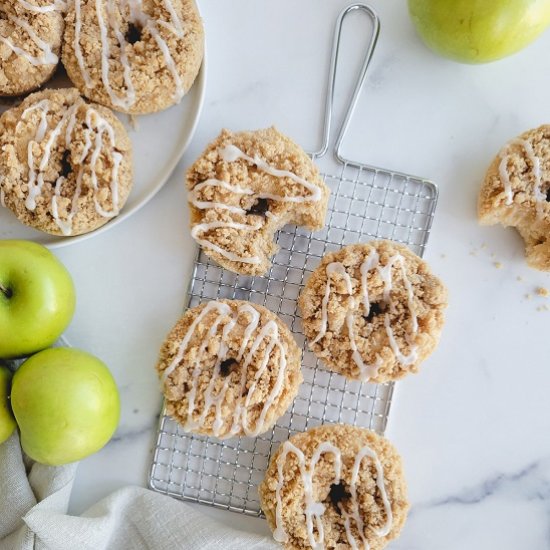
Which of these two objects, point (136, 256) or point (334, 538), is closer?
point (334, 538)

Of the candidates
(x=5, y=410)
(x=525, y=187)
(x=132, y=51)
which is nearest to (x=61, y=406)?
(x=5, y=410)

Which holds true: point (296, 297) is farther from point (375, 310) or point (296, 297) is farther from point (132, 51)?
point (132, 51)

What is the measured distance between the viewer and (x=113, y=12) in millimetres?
1524

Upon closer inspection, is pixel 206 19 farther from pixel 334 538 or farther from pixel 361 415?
pixel 334 538

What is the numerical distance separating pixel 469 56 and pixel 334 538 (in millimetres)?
1122

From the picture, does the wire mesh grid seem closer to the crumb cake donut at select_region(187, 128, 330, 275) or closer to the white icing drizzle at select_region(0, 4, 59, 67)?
Result: the crumb cake donut at select_region(187, 128, 330, 275)

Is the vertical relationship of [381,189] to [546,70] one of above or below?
below

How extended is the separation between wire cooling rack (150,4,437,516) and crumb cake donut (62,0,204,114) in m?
0.36

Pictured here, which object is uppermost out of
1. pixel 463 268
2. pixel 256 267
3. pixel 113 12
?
pixel 113 12

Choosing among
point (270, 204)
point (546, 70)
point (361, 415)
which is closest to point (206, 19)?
point (270, 204)

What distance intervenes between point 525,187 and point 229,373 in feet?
2.59

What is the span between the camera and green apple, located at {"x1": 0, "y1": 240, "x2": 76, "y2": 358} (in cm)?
142

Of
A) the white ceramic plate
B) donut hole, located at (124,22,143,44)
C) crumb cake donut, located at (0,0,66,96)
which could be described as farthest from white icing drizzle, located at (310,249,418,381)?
crumb cake donut, located at (0,0,66,96)

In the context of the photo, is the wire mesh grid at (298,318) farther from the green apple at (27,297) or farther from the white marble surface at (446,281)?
the green apple at (27,297)
